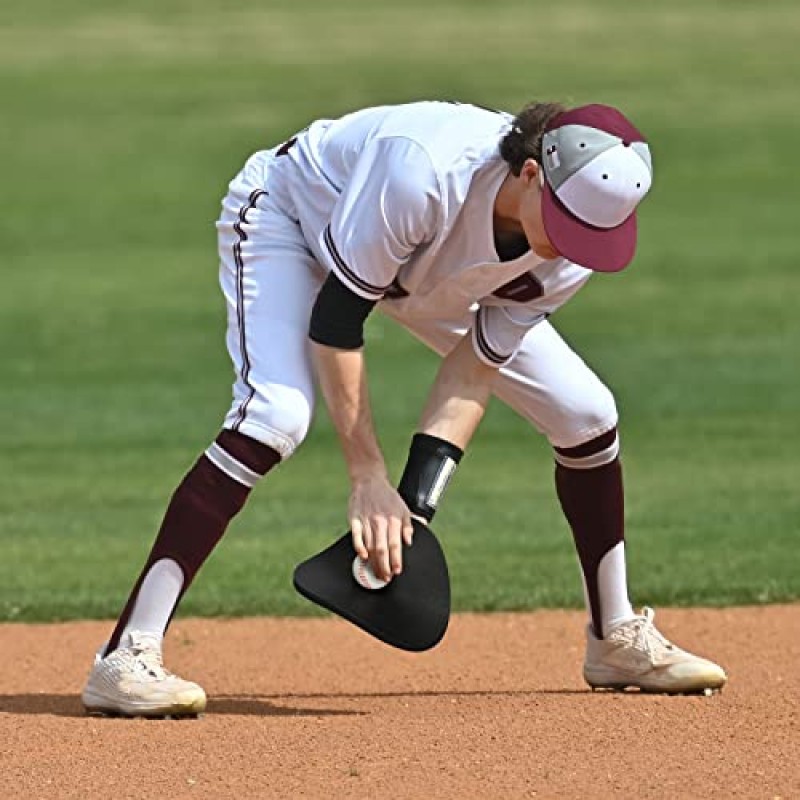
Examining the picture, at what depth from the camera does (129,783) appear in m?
5.37

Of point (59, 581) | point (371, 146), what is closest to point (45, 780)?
point (371, 146)

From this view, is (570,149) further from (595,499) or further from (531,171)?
(595,499)

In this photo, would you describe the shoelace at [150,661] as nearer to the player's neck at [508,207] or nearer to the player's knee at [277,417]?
the player's knee at [277,417]

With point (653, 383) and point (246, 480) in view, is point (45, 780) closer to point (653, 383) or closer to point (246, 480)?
point (246, 480)

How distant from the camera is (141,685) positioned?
20.0 feet

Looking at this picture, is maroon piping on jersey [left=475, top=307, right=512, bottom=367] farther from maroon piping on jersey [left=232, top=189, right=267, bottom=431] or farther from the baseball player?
maroon piping on jersey [left=232, top=189, right=267, bottom=431]

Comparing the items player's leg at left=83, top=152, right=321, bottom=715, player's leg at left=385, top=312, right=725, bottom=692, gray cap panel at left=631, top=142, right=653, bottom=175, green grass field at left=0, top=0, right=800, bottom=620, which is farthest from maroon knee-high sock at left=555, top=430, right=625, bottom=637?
green grass field at left=0, top=0, right=800, bottom=620

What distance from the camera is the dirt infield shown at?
17.5 feet

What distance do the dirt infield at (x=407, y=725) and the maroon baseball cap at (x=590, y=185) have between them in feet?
4.53

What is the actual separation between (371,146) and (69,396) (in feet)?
28.2

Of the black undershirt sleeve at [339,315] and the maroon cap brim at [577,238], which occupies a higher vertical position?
the maroon cap brim at [577,238]

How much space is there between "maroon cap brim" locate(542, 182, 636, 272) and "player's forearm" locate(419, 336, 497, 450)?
68cm

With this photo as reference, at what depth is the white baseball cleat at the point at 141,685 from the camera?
6094mm

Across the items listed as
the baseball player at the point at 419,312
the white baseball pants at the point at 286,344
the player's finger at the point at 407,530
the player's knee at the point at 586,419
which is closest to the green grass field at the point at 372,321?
the baseball player at the point at 419,312
